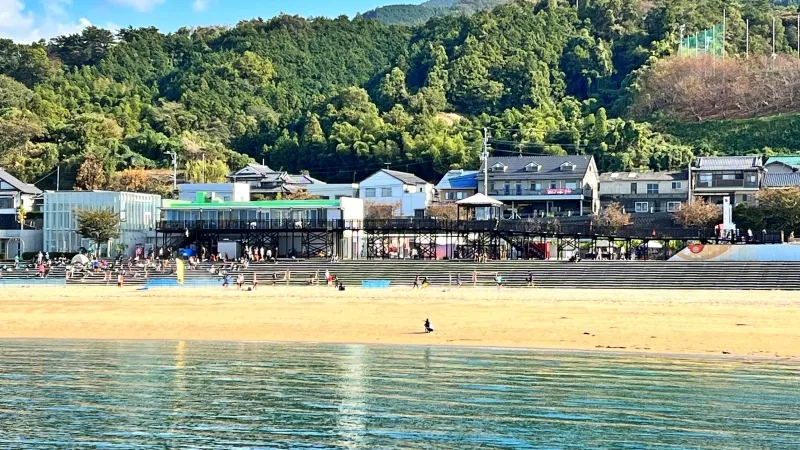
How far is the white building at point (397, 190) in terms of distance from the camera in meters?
75.2

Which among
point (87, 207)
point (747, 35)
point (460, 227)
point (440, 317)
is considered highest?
point (747, 35)

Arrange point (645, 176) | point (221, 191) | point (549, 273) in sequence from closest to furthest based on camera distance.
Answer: point (549, 273) → point (221, 191) → point (645, 176)

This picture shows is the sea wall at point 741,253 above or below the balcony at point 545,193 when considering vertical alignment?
below

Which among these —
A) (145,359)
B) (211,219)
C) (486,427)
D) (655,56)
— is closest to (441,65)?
(655,56)

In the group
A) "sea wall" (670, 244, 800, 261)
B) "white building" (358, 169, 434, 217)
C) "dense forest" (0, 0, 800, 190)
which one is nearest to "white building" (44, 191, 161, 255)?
"white building" (358, 169, 434, 217)

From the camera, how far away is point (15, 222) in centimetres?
6488

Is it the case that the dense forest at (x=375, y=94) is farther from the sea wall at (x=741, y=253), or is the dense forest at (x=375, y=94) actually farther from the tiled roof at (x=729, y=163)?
the sea wall at (x=741, y=253)

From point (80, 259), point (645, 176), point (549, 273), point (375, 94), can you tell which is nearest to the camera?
point (549, 273)

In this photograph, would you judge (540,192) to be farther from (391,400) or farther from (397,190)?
(391,400)

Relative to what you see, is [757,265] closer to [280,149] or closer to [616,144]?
[616,144]

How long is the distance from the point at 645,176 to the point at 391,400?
5718cm

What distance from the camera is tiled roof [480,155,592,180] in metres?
74.2

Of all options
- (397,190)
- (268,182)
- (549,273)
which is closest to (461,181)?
(397,190)

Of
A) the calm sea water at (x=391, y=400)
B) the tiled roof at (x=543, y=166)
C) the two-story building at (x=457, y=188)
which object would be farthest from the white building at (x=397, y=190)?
the calm sea water at (x=391, y=400)
